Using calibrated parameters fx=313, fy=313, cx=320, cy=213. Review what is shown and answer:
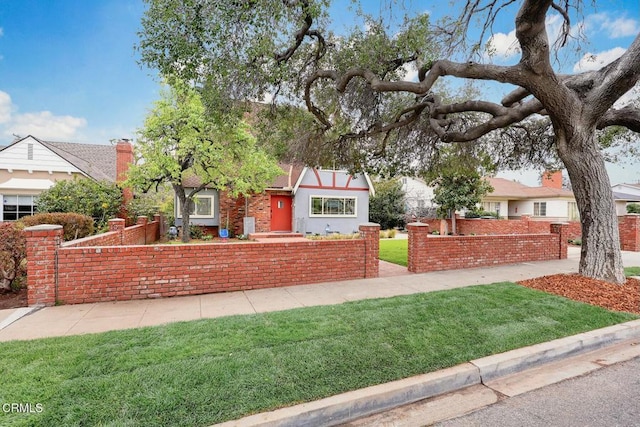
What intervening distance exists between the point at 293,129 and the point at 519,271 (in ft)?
24.8

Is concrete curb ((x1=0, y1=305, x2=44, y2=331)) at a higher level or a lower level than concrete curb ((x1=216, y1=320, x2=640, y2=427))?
higher

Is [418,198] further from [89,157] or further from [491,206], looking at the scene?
[89,157]

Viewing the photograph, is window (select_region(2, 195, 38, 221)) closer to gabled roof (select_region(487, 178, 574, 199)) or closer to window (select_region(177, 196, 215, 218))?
window (select_region(177, 196, 215, 218))

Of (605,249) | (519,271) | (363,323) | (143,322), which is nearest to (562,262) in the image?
(519,271)

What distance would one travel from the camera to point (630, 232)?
13.6 m

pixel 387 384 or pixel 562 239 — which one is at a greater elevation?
pixel 562 239

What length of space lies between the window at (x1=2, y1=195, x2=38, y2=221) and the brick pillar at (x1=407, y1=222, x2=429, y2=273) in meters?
18.8

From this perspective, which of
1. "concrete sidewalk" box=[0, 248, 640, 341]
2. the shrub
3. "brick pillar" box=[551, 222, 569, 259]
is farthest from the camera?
the shrub

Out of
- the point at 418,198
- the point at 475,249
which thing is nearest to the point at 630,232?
the point at 475,249

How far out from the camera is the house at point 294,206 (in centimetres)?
1770

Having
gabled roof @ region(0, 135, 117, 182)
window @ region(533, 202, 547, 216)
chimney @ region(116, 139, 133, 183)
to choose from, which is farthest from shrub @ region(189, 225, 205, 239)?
window @ region(533, 202, 547, 216)

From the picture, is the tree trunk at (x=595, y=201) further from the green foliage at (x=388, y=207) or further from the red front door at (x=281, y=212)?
the green foliage at (x=388, y=207)

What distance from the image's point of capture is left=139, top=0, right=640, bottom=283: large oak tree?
5277 mm

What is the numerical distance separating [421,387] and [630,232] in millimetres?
16356
